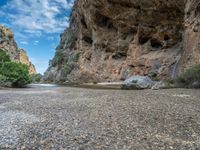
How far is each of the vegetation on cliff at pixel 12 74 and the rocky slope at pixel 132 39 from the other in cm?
1799

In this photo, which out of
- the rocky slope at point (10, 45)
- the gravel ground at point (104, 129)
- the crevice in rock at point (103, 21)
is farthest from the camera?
the rocky slope at point (10, 45)

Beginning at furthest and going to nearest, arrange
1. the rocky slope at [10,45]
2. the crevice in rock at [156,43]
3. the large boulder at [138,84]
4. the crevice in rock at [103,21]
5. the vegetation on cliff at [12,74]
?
the rocky slope at [10,45]
the crevice in rock at [103,21]
the crevice in rock at [156,43]
the vegetation on cliff at [12,74]
the large boulder at [138,84]

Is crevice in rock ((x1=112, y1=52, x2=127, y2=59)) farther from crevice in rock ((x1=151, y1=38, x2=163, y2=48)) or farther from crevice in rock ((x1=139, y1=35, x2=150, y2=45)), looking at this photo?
crevice in rock ((x1=151, y1=38, x2=163, y2=48))

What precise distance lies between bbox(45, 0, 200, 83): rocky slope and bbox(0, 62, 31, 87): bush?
17.9 meters

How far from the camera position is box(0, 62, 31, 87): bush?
28594mm

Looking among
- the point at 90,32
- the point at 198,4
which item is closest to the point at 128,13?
the point at 90,32

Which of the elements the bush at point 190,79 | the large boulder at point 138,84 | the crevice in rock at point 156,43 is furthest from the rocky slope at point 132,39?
the large boulder at point 138,84

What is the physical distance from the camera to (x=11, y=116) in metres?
8.77

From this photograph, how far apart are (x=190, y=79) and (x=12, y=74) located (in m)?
18.8

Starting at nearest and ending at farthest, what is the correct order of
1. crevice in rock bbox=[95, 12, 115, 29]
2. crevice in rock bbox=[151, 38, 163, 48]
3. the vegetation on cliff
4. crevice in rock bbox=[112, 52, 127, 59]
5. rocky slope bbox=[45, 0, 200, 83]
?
the vegetation on cliff
rocky slope bbox=[45, 0, 200, 83]
crevice in rock bbox=[151, 38, 163, 48]
crevice in rock bbox=[112, 52, 127, 59]
crevice in rock bbox=[95, 12, 115, 29]

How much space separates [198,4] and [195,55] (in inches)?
211

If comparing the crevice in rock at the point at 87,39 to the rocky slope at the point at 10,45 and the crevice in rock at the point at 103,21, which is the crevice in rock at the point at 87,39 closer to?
the crevice in rock at the point at 103,21

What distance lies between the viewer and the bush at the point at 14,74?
2859cm

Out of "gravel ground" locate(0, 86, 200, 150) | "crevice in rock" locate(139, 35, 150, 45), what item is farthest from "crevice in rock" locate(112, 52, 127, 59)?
"gravel ground" locate(0, 86, 200, 150)
